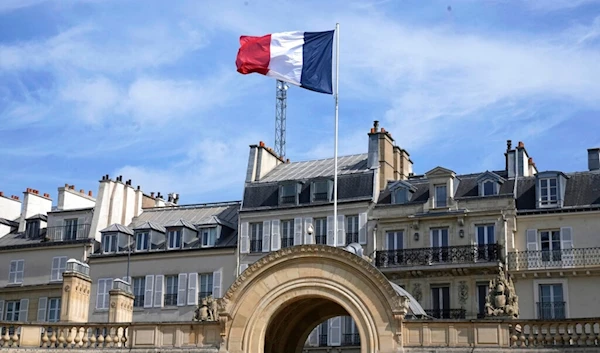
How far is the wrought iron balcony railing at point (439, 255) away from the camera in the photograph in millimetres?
46281

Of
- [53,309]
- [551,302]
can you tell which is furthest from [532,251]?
[53,309]

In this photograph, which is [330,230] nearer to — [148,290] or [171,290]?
[171,290]

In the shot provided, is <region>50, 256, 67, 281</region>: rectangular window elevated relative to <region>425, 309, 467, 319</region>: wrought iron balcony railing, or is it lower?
elevated

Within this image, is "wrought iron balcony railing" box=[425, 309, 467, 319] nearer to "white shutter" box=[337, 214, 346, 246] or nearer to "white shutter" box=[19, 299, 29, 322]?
"white shutter" box=[337, 214, 346, 246]

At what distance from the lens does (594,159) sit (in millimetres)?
48656

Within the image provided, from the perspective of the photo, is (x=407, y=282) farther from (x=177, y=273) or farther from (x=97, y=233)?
(x=97, y=233)

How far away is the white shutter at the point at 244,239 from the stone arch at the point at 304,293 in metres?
22.5

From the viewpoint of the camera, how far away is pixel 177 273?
5203cm

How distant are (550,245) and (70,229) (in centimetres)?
2597

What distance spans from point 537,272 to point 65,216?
26.0 meters

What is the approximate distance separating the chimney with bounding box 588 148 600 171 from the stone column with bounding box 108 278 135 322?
2558 centimetres

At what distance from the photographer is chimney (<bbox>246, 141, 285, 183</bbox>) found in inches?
2127

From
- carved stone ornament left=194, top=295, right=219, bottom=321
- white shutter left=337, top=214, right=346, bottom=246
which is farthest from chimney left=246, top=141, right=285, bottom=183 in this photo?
carved stone ornament left=194, top=295, right=219, bottom=321

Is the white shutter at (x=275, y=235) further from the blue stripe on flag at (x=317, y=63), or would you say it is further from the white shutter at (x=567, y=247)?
the blue stripe on flag at (x=317, y=63)
